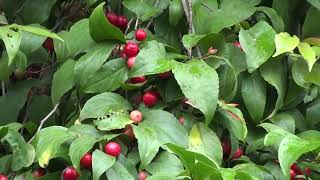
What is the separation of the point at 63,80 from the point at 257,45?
0.41 metres

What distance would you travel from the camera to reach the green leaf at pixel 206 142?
44.4 inches

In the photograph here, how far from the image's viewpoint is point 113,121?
1.10m

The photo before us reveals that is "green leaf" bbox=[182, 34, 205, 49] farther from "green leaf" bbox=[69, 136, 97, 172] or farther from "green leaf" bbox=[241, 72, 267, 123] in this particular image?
"green leaf" bbox=[69, 136, 97, 172]

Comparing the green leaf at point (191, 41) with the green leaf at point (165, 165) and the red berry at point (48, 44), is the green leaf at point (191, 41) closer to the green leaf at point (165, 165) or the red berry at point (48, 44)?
the green leaf at point (165, 165)

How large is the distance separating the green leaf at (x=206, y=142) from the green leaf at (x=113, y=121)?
127 millimetres

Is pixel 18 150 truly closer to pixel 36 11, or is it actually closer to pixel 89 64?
pixel 89 64

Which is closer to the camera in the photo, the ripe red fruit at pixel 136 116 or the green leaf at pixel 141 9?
the ripe red fruit at pixel 136 116

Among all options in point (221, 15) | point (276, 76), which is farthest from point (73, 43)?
point (276, 76)

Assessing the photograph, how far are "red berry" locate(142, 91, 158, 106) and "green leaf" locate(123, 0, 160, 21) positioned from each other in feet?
0.65

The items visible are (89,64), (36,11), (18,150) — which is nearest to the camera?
(18,150)

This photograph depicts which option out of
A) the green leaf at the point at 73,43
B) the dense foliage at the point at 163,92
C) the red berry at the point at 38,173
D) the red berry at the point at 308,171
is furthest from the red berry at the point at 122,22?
the red berry at the point at 308,171

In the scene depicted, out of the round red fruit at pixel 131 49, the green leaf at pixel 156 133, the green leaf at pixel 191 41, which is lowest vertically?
the green leaf at pixel 156 133

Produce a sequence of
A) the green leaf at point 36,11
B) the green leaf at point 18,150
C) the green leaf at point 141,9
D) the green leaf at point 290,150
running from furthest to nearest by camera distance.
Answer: the green leaf at point 36,11 → the green leaf at point 141,9 → the green leaf at point 18,150 → the green leaf at point 290,150

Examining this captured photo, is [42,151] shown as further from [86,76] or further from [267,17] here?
[267,17]
